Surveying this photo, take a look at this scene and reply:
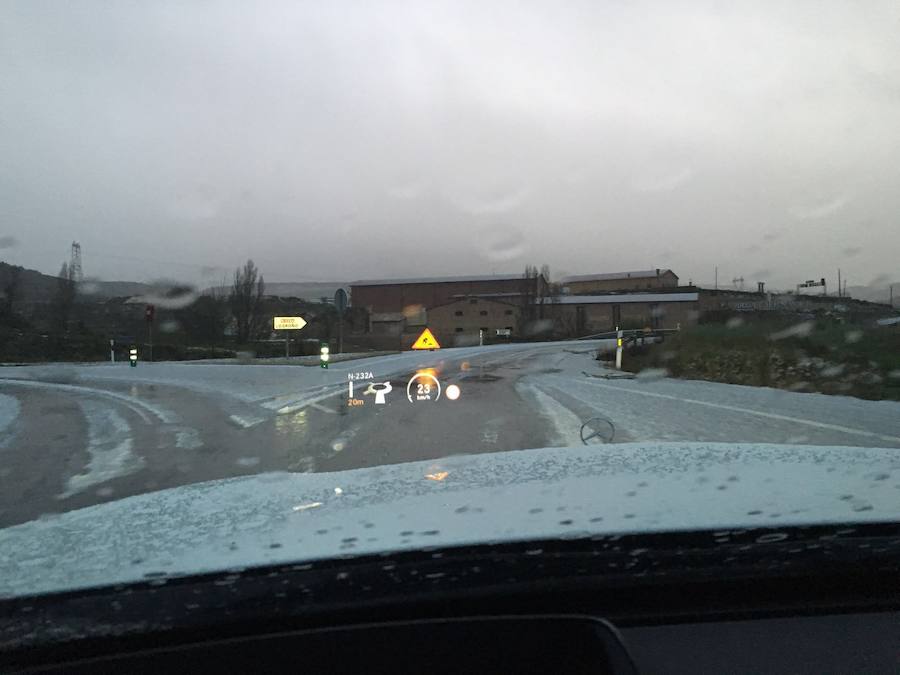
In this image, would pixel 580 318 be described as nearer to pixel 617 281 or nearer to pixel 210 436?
pixel 617 281

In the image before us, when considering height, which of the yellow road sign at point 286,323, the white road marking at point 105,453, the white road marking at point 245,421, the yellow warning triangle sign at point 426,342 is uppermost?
the yellow road sign at point 286,323

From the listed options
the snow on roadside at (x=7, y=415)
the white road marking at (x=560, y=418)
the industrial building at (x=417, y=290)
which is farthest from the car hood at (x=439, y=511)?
the industrial building at (x=417, y=290)

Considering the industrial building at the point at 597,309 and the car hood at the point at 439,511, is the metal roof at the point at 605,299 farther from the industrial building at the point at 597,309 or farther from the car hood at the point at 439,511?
the car hood at the point at 439,511

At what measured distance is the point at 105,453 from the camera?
855 cm

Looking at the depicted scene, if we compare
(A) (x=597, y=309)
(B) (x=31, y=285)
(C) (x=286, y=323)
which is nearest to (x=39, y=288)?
(B) (x=31, y=285)

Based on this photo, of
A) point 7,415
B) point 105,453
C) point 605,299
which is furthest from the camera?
point 605,299

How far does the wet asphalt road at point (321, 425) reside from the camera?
292 inches

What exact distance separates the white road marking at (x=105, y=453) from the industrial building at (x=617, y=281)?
8189 centimetres

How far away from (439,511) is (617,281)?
332 feet

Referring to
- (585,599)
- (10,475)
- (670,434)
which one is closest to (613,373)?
(670,434)

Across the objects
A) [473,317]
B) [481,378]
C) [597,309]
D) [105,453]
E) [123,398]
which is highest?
[597,309]

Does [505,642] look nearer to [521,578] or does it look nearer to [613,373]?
[521,578]

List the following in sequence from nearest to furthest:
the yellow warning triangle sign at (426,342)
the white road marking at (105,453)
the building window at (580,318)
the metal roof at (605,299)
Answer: the white road marking at (105,453) < the yellow warning triangle sign at (426,342) < the building window at (580,318) < the metal roof at (605,299)

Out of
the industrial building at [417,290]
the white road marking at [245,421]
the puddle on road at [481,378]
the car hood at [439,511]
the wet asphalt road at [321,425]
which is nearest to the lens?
the car hood at [439,511]
